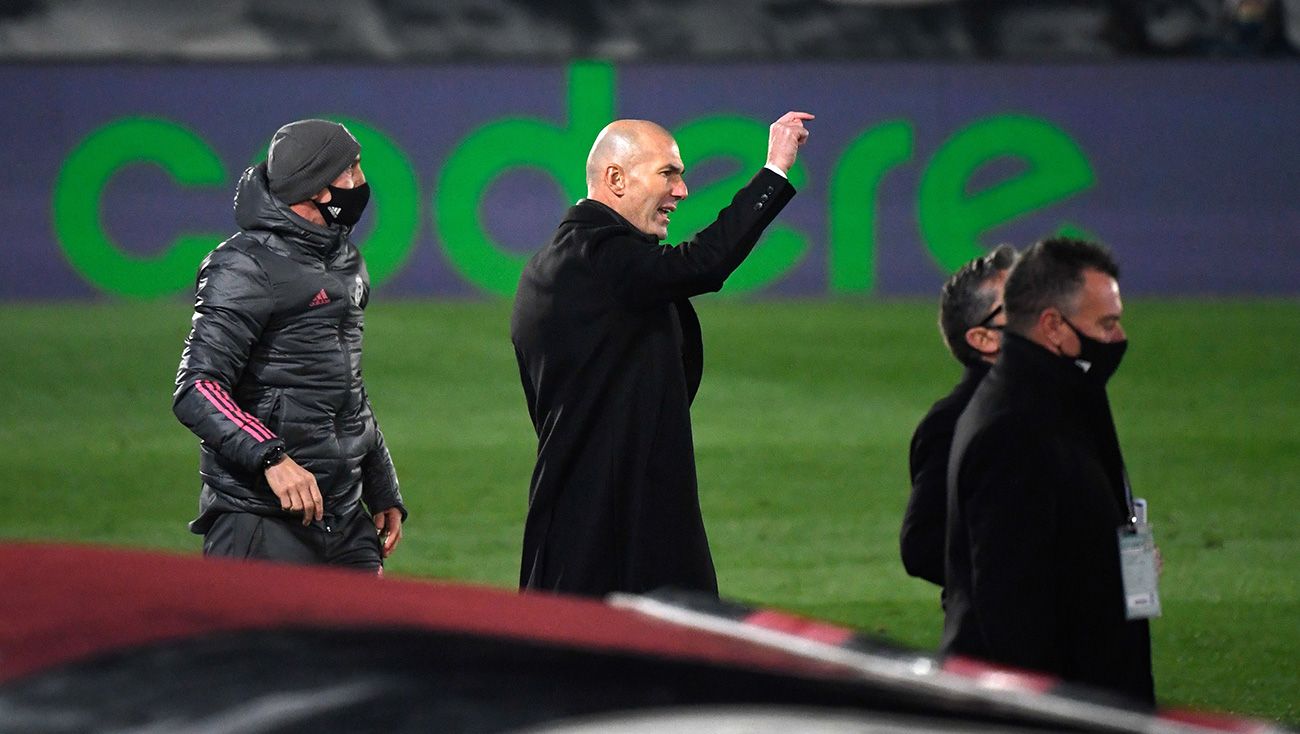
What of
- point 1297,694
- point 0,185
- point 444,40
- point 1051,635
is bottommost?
point 1297,694

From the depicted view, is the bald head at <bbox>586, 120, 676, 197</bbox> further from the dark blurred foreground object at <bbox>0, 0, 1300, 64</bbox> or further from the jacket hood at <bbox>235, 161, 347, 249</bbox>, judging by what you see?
the dark blurred foreground object at <bbox>0, 0, 1300, 64</bbox>

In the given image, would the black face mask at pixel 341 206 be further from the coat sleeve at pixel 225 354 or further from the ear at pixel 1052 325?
the ear at pixel 1052 325

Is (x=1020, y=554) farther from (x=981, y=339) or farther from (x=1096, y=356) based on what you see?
(x=981, y=339)

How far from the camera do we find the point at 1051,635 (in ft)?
12.7

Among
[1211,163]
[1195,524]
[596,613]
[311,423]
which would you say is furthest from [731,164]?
[596,613]

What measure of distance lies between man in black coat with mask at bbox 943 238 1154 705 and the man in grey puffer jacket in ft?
5.56

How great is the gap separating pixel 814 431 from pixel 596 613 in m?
10.6

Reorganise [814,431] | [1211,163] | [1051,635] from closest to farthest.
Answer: [1051,635]
[814,431]
[1211,163]

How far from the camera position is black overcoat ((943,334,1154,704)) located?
3.86 metres

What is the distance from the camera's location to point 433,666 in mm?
1605

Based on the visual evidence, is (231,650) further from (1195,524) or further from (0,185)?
(0,185)

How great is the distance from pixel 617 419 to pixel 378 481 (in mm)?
960

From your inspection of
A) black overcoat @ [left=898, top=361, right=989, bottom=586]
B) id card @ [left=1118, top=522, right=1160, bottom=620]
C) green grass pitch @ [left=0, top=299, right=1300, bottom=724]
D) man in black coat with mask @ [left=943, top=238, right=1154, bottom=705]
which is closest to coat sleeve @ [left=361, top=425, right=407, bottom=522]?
black overcoat @ [left=898, top=361, right=989, bottom=586]

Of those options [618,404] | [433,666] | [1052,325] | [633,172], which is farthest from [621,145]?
[433,666]
